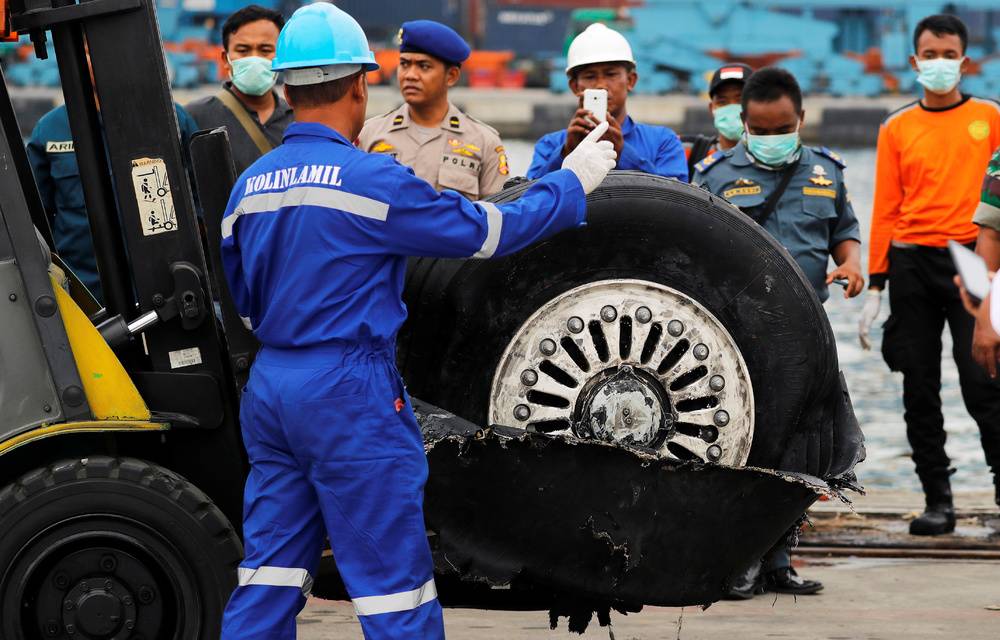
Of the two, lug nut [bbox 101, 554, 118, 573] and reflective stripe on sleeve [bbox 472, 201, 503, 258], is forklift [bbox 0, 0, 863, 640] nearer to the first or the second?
lug nut [bbox 101, 554, 118, 573]

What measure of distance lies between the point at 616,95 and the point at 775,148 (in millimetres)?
823

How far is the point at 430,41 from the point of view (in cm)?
497

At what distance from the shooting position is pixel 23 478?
11.2 feet

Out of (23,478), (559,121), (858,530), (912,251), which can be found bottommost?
(559,121)

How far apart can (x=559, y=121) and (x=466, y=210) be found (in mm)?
31347

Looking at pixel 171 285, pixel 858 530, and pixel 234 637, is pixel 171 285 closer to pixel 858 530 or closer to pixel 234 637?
pixel 234 637

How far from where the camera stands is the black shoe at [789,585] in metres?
5.02

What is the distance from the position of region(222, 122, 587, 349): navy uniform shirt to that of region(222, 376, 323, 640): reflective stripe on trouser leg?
8.4 inches

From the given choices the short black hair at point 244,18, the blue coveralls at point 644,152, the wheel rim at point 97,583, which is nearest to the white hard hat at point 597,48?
the blue coveralls at point 644,152

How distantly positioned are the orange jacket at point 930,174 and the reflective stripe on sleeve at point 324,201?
324 centimetres

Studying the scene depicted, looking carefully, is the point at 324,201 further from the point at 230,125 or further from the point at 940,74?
the point at 940,74

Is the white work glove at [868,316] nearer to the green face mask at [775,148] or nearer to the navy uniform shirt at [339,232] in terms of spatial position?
the green face mask at [775,148]

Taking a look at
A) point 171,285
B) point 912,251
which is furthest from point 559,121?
point 171,285

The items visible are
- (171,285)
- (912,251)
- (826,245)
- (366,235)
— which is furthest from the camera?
(912,251)
